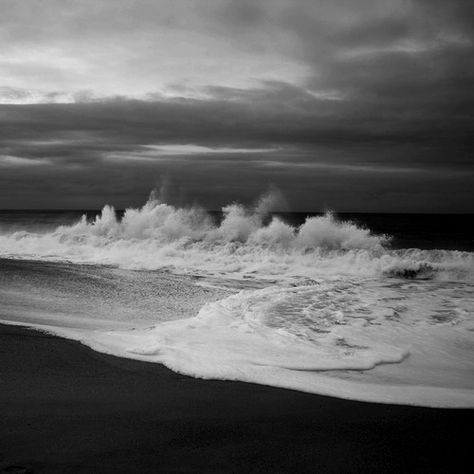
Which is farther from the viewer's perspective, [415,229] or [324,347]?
[415,229]

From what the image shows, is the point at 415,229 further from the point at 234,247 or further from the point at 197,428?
the point at 197,428

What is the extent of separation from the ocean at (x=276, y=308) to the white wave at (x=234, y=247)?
0.09m

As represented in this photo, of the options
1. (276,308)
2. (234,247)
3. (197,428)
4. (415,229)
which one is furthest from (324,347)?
(415,229)

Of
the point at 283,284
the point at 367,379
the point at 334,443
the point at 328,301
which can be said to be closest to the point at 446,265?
the point at 283,284

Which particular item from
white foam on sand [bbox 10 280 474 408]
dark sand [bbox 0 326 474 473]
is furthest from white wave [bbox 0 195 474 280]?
dark sand [bbox 0 326 474 473]

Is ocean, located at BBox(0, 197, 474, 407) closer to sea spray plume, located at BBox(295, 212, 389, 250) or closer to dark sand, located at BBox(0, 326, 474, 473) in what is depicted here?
sea spray plume, located at BBox(295, 212, 389, 250)

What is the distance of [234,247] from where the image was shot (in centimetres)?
2078

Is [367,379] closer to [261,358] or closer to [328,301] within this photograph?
[261,358]

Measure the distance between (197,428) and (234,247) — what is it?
675 inches

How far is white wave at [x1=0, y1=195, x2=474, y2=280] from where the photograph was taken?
17016 millimetres

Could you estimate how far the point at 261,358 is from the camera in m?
5.66

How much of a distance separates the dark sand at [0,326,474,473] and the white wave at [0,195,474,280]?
11.6 m

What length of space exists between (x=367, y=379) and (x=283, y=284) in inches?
343

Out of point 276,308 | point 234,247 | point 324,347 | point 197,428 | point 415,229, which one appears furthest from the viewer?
point 415,229
